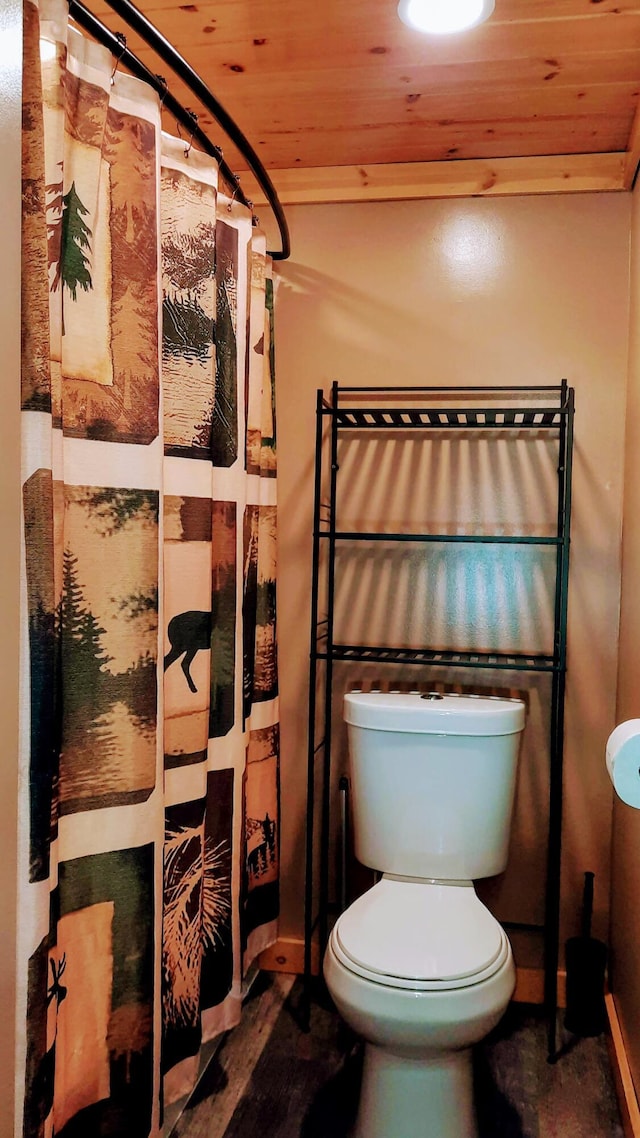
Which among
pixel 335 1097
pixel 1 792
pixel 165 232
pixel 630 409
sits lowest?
pixel 335 1097

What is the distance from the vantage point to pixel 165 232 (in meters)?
1.47

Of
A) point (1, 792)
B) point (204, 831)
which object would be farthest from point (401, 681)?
point (1, 792)

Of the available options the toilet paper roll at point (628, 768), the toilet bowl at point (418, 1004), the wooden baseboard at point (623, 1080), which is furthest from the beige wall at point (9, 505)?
the wooden baseboard at point (623, 1080)

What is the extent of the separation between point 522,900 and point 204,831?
41.3 inches

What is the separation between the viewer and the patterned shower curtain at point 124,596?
1.06m

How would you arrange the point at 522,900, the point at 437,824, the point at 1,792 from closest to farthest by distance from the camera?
the point at 1,792 → the point at 437,824 → the point at 522,900

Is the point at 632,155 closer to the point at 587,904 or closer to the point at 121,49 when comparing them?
the point at 121,49

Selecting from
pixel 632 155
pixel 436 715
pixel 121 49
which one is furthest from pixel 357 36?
pixel 436 715

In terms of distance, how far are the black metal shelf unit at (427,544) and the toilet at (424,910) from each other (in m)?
0.12

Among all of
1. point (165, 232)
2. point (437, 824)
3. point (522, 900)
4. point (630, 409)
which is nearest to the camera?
point (165, 232)

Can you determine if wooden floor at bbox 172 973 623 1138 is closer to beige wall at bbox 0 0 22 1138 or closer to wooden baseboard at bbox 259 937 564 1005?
wooden baseboard at bbox 259 937 564 1005

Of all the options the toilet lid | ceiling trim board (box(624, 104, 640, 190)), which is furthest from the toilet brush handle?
ceiling trim board (box(624, 104, 640, 190))

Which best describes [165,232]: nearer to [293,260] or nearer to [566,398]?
[293,260]

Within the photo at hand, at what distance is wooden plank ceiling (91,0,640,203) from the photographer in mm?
1567
